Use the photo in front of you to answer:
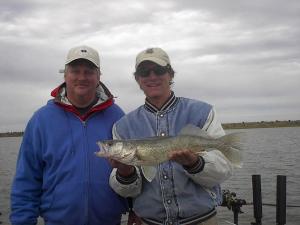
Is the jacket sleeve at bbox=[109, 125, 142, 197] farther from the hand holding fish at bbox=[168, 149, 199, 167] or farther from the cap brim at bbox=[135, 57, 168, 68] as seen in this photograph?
the cap brim at bbox=[135, 57, 168, 68]

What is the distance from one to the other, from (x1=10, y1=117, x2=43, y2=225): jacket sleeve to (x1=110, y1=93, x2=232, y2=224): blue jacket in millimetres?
1220

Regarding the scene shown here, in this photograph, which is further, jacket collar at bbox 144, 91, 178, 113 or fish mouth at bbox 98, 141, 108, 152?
jacket collar at bbox 144, 91, 178, 113

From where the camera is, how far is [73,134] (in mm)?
6293

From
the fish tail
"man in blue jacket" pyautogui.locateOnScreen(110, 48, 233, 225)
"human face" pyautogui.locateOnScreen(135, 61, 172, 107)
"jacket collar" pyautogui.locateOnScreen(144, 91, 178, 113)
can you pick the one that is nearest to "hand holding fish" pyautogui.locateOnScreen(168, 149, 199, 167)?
"man in blue jacket" pyautogui.locateOnScreen(110, 48, 233, 225)

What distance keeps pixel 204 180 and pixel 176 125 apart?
822 mm

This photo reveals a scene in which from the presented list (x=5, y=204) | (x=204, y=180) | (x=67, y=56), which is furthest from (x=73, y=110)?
(x=5, y=204)

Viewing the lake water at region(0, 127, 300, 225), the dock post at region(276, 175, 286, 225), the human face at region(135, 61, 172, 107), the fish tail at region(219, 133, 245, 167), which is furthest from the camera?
the lake water at region(0, 127, 300, 225)

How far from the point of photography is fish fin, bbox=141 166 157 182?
5.47m

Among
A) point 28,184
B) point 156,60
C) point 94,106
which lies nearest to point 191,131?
point 156,60

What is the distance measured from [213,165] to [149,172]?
2.66ft

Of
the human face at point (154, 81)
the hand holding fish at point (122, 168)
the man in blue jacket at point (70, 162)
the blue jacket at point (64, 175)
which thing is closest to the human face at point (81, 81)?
the man in blue jacket at point (70, 162)

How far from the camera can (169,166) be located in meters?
5.71

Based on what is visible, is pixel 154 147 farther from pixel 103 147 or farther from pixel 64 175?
pixel 64 175

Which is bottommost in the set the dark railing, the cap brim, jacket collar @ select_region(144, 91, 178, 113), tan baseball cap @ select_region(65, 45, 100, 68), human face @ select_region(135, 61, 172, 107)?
the dark railing
